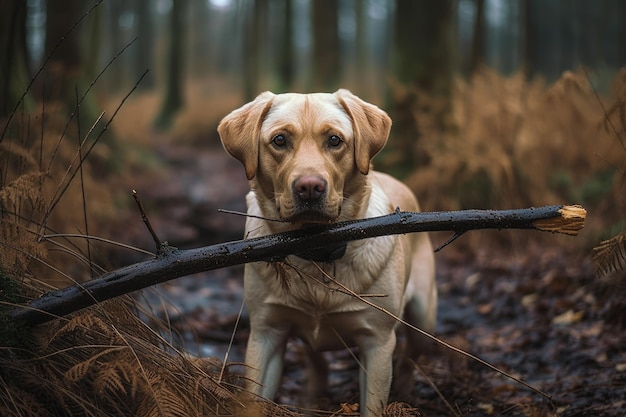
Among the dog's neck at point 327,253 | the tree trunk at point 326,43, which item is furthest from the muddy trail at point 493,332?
the tree trunk at point 326,43

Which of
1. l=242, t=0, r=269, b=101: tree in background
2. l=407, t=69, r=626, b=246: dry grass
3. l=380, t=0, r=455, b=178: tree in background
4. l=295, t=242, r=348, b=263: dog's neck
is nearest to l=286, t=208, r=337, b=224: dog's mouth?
l=295, t=242, r=348, b=263: dog's neck

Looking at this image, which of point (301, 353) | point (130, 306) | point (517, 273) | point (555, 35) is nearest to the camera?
point (130, 306)

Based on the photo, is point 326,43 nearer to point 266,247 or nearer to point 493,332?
point 493,332

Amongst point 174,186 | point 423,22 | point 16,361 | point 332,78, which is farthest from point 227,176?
A: point 16,361

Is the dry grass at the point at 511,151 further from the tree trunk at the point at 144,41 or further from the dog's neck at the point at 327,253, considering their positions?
the tree trunk at the point at 144,41

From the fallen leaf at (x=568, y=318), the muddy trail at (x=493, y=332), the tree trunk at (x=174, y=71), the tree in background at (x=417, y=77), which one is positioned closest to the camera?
the muddy trail at (x=493, y=332)

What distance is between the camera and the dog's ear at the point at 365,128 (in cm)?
339

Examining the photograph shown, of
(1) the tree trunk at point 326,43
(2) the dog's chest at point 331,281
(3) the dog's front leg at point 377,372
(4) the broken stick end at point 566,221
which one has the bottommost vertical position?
(3) the dog's front leg at point 377,372

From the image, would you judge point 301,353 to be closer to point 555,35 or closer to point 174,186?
point 174,186

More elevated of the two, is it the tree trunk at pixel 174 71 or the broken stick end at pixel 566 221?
the tree trunk at pixel 174 71

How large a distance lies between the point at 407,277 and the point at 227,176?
11.5 metres

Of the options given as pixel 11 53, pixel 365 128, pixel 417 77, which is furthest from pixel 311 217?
pixel 417 77

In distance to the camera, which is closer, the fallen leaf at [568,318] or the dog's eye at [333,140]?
the dog's eye at [333,140]

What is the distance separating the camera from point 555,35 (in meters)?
45.4
